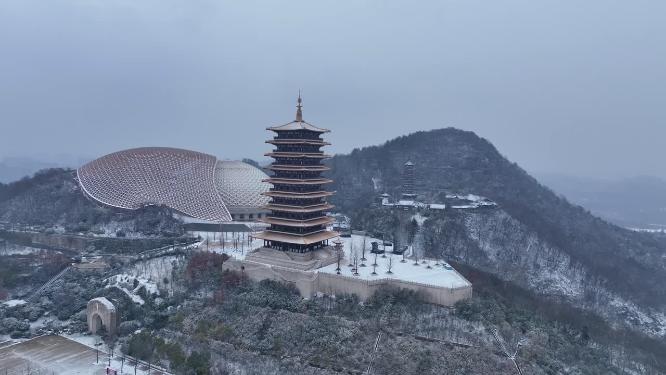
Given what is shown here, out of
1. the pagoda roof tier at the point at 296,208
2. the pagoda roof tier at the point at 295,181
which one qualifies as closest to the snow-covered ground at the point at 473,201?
the pagoda roof tier at the point at 296,208

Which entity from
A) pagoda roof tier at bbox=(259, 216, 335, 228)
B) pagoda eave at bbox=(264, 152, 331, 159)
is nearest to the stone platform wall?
pagoda roof tier at bbox=(259, 216, 335, 228)

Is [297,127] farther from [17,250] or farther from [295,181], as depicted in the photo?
[17,250]

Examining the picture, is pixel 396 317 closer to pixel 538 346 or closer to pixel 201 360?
pixel 538 346

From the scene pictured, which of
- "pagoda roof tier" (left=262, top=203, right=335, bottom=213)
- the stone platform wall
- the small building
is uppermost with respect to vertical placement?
"pagoda roof tier" (left=262, top=203, right=335, bottom=213)

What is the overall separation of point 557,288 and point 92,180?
197 feet

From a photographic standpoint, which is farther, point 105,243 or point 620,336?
point 105,243

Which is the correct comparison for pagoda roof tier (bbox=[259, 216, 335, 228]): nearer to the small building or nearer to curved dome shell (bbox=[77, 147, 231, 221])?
the small building

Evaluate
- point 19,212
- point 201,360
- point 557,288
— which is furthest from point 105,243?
point 557,288

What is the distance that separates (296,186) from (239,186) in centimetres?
2692

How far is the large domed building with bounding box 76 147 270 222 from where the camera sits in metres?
61.2

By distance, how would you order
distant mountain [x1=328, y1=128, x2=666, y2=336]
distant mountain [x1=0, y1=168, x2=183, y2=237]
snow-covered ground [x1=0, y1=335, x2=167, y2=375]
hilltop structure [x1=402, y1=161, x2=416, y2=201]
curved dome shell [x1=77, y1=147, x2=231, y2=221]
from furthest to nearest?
1. hilltop structure [x1=402, y1=161, x2=416, y2=201]
2. curved dome shell [x1=77, y1=147, x2=231, y2=221]
3. distant mountain [x1=0, y1=168, x2=183, y2=237]
4. distant mountain [x1=328, y1=128, x2=666, y2=336]
5. snow-covered ground [x1=0, y1=335, x2=167, y2=375]

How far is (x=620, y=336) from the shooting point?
1609 inches

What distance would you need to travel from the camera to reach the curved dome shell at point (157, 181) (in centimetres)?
6106

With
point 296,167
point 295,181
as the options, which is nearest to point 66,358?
point 295,181
